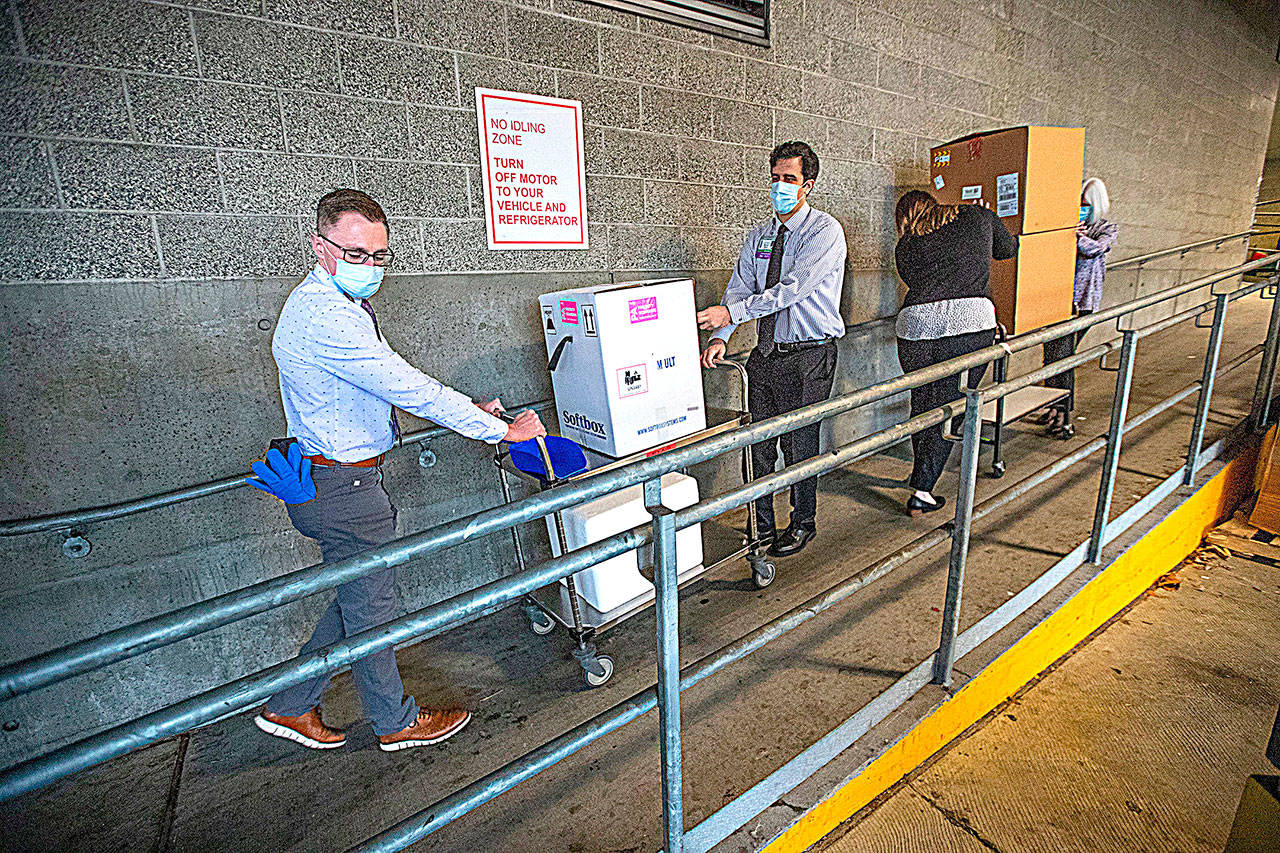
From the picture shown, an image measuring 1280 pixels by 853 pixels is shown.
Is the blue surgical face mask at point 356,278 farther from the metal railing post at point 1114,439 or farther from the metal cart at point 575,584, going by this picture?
the metal railing post at point 1114,439

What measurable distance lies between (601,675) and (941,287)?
218 centimetres

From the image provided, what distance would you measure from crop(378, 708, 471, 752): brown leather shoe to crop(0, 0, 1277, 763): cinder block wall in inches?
25.4

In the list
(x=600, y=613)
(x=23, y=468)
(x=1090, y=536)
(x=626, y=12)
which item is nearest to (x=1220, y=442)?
(x=1090, y=536)

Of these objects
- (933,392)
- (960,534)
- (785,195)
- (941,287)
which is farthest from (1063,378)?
(960,534)

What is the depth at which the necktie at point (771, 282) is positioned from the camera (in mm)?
2643

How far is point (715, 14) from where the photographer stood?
112 inches

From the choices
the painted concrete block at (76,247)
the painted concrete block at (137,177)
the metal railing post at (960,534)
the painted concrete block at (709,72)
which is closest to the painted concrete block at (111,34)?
the painted concrete block at (137,177)

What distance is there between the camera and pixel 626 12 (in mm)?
2576

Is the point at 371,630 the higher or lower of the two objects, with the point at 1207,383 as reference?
higher

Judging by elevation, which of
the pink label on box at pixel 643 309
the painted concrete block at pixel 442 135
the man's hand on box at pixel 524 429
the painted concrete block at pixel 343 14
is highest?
the painted concrete block at pixel 343 14

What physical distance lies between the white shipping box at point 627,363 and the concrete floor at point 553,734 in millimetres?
708

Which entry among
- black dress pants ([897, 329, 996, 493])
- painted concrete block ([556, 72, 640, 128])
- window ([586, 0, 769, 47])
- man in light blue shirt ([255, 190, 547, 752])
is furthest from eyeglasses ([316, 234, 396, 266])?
black dress pants ([897, 329, 996, 493])

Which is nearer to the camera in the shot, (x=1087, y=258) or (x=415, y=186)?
(x=415, y=186)

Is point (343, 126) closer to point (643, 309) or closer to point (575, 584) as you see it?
point (643, 309)
